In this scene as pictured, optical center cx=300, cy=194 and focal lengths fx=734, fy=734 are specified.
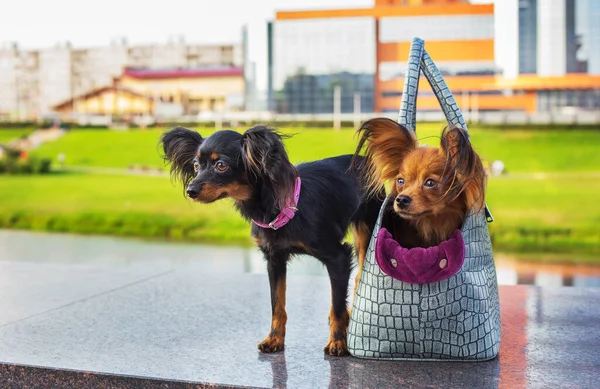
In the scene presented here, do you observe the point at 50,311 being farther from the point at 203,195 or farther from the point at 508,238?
the point at 508,238

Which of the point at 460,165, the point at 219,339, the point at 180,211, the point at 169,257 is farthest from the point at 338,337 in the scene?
the point at 180,211

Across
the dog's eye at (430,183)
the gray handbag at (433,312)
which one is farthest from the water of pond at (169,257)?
the dog's eye at (430,183)

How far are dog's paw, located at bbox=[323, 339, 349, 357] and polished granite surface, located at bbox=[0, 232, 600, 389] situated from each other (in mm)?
29

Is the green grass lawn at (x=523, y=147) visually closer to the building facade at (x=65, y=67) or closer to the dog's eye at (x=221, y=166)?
the building facade at (x=65, y=67)

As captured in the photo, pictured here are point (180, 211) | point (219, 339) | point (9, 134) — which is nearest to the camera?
point (219, 339)

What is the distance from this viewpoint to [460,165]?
1.70 meters

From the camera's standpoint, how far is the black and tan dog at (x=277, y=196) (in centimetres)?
187

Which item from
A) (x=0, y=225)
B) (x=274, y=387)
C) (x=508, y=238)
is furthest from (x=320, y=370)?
(x=0, y=225)

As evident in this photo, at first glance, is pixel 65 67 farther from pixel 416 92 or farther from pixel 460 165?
pixel 460 165

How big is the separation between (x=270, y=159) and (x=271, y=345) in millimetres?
563

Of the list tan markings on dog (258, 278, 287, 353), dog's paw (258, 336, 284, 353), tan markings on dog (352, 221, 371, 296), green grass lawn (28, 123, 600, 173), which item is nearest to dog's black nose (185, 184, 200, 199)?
tan markings on dog (258, 278, 287, 353)

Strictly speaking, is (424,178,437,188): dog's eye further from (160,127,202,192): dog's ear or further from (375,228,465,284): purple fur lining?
(160,127,202,192): dog's ear

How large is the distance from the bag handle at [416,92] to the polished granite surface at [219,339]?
471 mm

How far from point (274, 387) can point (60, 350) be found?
0.74 meters
